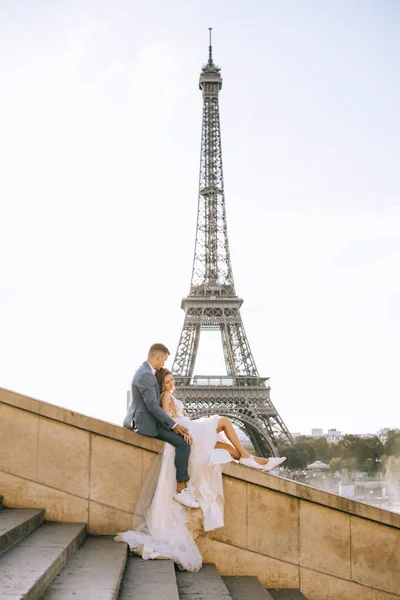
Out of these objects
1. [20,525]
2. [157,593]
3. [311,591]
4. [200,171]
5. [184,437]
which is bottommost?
[311,591]

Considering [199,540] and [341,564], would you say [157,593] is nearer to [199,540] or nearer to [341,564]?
[199,540]

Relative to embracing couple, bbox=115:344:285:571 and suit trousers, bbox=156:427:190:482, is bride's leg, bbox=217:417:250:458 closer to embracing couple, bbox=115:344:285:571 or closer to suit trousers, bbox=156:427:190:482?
embracing couple, bbox=115:344:285:571

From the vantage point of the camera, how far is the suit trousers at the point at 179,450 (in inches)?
281

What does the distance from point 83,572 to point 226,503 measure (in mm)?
2272

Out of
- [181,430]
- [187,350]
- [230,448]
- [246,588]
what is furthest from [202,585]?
[187,350]

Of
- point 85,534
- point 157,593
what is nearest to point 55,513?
point 85,534

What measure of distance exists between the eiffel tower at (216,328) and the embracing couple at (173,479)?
39.8 meters

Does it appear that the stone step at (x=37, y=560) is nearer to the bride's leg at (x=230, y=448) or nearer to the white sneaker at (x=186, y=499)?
the white sneaker at (x=186, y=499)

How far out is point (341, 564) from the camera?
7.55 metres

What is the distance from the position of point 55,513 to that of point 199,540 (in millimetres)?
1430

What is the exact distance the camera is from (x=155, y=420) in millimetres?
7445

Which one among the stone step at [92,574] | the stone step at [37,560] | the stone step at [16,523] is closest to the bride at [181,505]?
the stone step at [92,574]

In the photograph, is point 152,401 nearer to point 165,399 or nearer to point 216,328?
point 165,399

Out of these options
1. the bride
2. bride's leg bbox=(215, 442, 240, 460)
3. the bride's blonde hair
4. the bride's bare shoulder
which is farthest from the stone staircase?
the bride's blonde hair
